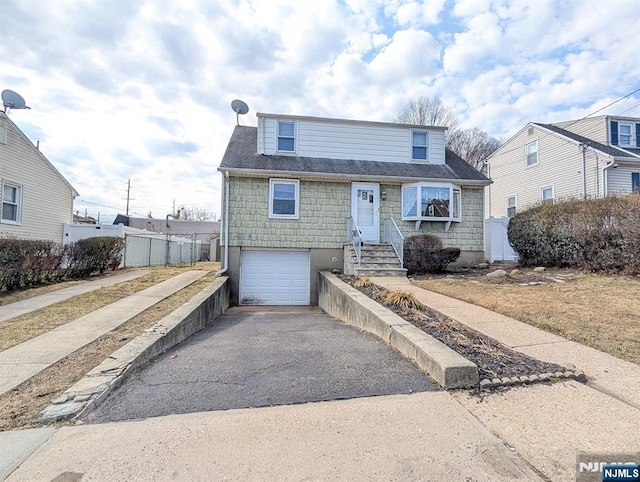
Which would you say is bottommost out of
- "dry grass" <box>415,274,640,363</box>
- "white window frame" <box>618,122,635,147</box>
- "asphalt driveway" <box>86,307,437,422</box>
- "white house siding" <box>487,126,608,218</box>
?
"asphalt driveway" <box>86,307,437,422</box>

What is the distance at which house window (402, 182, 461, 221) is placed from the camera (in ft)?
40.4

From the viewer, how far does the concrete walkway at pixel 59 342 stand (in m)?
3.51

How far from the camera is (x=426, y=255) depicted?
420 inches

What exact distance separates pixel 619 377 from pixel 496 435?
1.85 metres

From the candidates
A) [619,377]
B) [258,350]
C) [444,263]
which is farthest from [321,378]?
[444,263]

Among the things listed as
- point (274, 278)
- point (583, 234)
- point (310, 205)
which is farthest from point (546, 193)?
point (274, 278)

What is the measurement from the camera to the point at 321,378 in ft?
11.1

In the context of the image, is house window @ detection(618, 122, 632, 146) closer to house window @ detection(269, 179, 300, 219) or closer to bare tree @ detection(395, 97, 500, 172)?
bare tree @ detection(395, 97, 500, 172)

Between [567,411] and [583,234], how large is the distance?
829 cm

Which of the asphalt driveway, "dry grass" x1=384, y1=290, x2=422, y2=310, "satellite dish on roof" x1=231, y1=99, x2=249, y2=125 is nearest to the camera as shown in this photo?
the asphalt driveway

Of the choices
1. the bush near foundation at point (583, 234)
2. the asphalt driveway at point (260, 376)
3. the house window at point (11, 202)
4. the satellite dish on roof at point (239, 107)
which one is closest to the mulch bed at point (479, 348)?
the asphalt driveway at point (260, 376)

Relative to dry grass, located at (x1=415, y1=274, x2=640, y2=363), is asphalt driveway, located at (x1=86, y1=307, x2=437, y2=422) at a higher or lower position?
lower

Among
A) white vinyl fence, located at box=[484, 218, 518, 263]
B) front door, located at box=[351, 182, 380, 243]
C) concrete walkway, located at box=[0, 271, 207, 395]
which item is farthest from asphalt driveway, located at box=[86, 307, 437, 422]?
white vinyl fence, located at box=[484, 218, 518, 263]

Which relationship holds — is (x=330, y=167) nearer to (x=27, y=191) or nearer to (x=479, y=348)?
(x=479, y=348)
